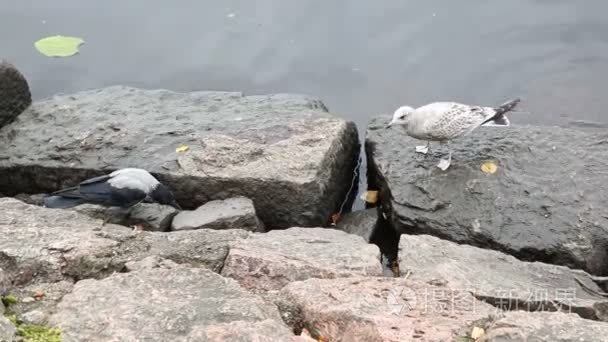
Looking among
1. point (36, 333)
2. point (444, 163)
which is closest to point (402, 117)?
point (444, 163)

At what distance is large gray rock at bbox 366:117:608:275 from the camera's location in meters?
5.96

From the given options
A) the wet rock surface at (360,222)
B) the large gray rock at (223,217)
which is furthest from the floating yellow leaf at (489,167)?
the large gray rock at (223,217)

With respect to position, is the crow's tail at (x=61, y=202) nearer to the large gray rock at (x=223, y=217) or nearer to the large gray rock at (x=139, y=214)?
the large gray rock at (x=139, y=214)

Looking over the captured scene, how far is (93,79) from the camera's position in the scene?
9.30 meters

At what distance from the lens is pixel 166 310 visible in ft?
12.2

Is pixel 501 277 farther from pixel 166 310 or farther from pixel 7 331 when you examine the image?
pixel 7 331

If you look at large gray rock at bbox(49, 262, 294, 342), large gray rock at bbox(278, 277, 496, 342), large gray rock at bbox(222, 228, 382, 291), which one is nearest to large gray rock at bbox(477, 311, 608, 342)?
large gray rock at bbox(278, 277, 496, 342)

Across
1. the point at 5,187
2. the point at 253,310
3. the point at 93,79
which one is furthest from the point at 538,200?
the point at 93,79

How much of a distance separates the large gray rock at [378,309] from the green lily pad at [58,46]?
6.41 m

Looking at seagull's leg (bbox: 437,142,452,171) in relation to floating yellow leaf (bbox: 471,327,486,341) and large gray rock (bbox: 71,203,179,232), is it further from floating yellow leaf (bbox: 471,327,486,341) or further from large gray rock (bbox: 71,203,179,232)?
floating yellow leaf (bbox: 471,327,486,341)

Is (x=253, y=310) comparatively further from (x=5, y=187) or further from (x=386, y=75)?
(x=386, y=75)

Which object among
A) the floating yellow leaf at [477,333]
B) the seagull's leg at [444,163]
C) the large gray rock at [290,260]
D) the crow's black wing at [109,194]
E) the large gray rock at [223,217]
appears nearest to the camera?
the floating yellow leaf at [477,333]

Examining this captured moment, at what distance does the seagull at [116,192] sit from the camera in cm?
627

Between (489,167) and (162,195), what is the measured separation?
274cm
